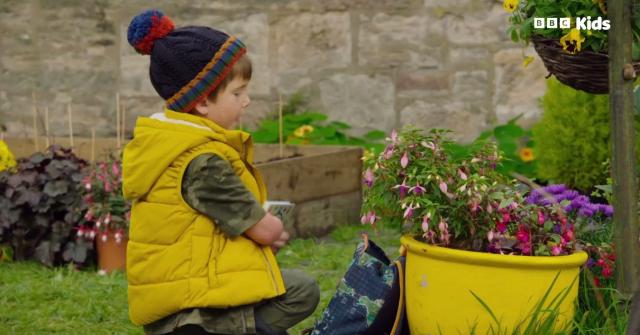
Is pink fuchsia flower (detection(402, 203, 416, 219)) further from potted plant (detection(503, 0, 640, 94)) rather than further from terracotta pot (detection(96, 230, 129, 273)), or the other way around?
terracotta pot (detection(96, 230, 129, 273))

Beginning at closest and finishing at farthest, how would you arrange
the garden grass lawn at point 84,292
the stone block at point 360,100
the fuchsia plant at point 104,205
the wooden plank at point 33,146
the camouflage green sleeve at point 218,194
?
the camouflage green sleeve at point 218,194 < the garden grass lawn at point 84,292 < the fuchsia plant at point 104,205 < the wooden plank at point 33,146 < the stone block at point 360,100

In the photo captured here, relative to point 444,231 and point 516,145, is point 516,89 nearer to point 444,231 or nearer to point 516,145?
point 516,145

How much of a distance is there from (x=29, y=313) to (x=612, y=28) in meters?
2.66

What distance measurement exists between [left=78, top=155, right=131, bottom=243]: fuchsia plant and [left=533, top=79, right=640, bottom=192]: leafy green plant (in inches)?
97.9

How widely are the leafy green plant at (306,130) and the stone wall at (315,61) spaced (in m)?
0.07

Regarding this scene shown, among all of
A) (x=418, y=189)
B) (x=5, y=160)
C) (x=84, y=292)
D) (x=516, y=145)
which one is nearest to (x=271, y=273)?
(x=418, y=189)

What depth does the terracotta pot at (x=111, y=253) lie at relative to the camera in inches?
216

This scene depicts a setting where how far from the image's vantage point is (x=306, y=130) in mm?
7320

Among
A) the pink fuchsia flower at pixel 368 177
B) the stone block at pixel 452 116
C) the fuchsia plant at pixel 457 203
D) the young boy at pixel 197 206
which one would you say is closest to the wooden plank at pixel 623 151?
the fuchsia plant at pixel 457 203

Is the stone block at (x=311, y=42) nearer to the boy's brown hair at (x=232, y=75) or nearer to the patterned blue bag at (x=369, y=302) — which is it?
the patterned blue bag at (x=369, y=302)

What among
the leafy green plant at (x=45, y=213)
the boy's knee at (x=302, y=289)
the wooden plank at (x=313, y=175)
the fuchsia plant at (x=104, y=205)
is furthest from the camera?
the wooden plank at (x=313, y=175)

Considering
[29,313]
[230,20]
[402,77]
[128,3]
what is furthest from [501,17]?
[29,313]

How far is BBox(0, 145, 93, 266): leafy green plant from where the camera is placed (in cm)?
558

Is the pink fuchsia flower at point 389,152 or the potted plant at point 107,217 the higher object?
the pink fuchsia flower at point 389,152
